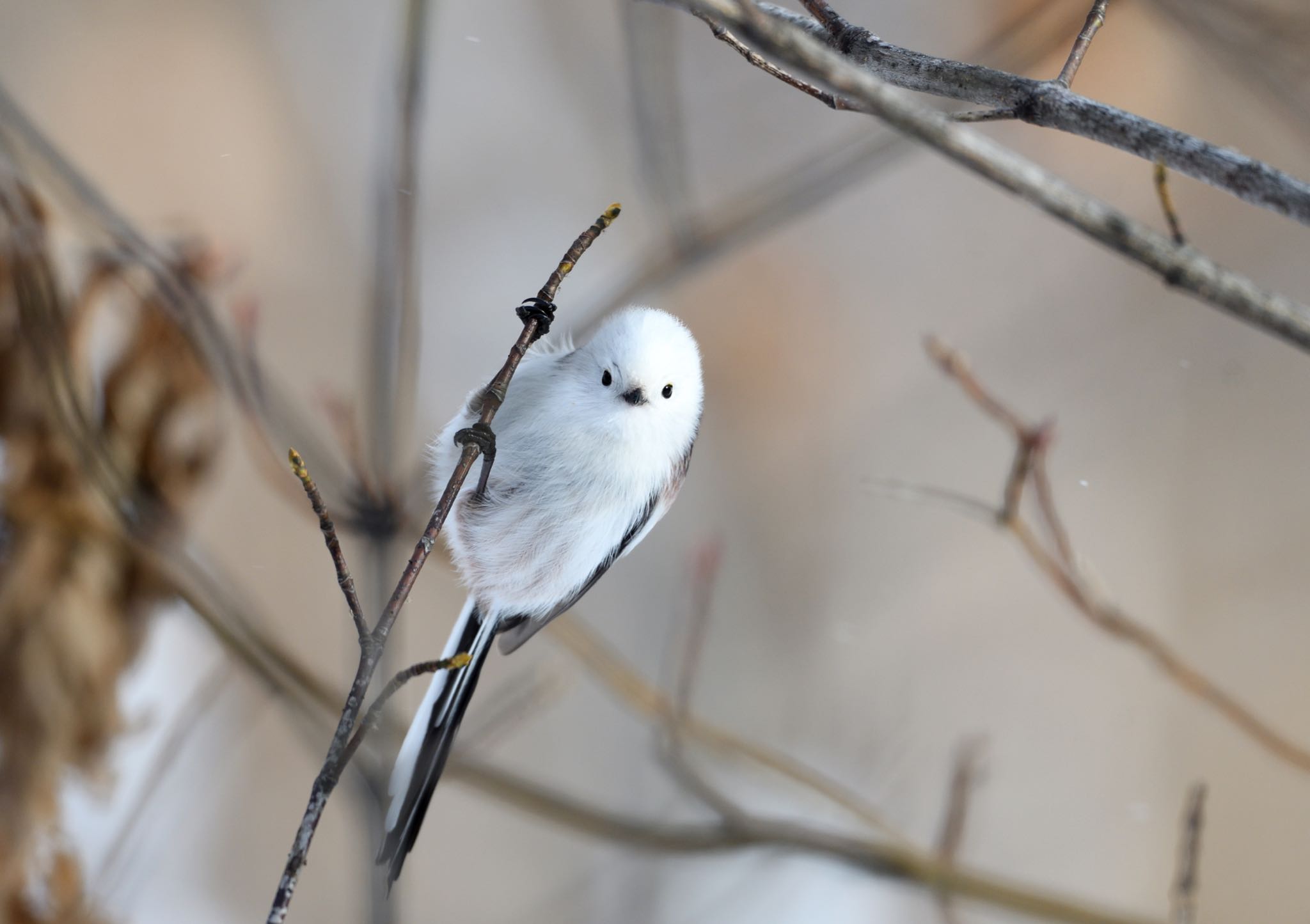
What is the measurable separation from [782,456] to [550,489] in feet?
1.74

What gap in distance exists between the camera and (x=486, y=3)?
0.80 metres

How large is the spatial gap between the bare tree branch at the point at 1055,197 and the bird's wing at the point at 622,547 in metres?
0.25

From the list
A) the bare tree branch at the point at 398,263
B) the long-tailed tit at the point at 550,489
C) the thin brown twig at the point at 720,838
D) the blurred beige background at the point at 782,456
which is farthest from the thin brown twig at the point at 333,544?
the blurred beige background at the point at 782,456

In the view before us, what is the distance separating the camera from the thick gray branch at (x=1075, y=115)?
0.59ft

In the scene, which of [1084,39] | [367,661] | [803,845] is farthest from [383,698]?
[803,845]

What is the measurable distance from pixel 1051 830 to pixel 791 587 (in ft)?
1.17

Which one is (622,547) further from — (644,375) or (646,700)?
(646,700)

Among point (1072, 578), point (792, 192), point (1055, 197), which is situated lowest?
point (1055, 197)

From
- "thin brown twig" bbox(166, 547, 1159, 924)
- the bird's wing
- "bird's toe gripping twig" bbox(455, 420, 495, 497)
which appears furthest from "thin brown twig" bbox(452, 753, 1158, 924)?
"bird's toe gripping twig" bbox(455, 420, 495, 497)

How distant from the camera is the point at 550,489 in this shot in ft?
1.22

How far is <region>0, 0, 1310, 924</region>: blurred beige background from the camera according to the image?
739 millimetres

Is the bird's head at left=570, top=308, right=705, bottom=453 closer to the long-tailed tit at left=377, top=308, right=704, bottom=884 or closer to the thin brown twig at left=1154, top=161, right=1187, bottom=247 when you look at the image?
the long-tailed tit at left=377, top=308, right=704, bottom=884

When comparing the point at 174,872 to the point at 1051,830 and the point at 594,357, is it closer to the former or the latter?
the point at 594,357

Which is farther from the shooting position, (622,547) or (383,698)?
(622,547)
